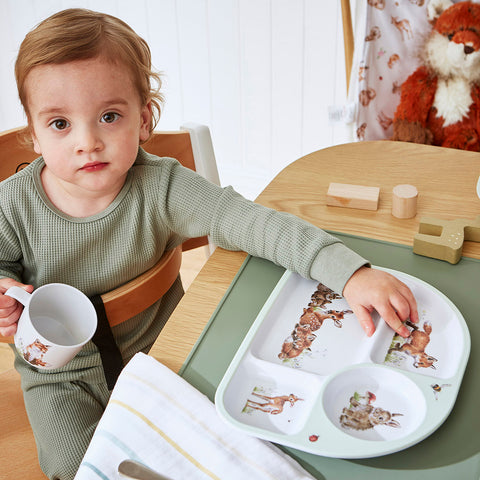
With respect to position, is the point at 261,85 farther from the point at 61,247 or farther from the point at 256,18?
the point at 61,247

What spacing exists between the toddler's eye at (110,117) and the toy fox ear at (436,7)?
934 millimetres

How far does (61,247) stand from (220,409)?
17.8 inches

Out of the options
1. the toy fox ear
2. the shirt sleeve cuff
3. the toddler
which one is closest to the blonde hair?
the toddler

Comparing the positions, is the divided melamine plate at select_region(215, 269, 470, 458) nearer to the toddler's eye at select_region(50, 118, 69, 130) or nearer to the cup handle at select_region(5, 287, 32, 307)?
the cup handle at select_region(5, 287, 32, 307)

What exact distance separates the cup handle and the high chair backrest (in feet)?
0.45

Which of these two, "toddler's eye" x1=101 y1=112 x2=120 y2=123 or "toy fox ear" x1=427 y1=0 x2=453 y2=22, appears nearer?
"toddler's eye" x1=101 y1=112 x2=120 y2=123

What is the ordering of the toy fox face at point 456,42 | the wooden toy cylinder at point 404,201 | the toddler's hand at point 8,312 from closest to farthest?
1. the toddler's hand at point 8,312
2. the wooden toy cylinder at point 404,201
3. the toy fox face at point 456,42

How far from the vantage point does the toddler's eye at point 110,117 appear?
32.8 inches

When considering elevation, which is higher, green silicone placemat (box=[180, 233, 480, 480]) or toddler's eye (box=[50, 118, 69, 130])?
toddler's eye (box=[50, 118, 69, 130])

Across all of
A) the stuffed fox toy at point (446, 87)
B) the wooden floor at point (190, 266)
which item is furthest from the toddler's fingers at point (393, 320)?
the wooden floor at point (190, 266)

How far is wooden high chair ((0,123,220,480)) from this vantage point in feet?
2.83

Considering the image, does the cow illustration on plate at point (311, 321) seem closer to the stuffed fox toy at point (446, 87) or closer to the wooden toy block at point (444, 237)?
the wooden toy block at point (444, 237)

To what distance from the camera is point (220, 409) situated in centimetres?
59

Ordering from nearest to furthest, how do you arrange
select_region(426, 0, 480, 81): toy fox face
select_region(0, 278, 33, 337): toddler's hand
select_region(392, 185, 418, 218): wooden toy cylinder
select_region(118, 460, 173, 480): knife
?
select_region(118, 460, 173, 480): knife
select_region(0, 278, 33, 337): toddler's hand
select_region(392, 185, 418, 218): wooden toy cylinder
select_region(426, 0, 480, 81): toy fox face
